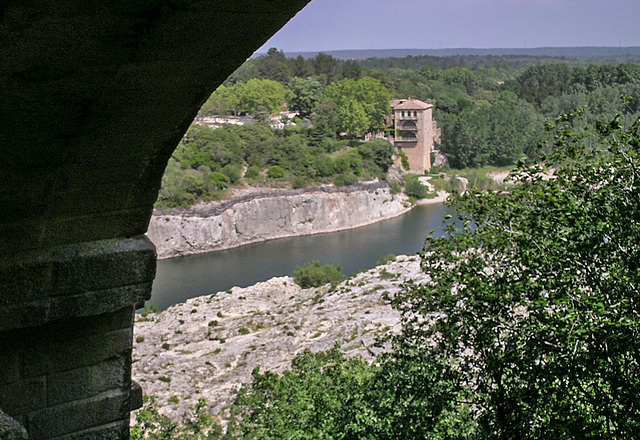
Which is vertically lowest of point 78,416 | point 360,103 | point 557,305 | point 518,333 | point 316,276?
point 316,276

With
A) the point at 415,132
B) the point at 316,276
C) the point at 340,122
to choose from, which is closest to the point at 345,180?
the point at 415,132

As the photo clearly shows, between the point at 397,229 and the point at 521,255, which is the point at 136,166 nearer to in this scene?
the point at 521,255

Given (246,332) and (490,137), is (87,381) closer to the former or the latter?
(246,332)

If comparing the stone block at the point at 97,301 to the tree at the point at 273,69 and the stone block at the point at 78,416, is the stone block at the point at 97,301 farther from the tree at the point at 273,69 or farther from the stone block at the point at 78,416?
the tree at the point at 273,69

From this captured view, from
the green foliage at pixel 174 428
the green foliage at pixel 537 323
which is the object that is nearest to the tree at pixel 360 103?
the green foliage at pixel 174 428

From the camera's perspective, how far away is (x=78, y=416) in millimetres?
3102

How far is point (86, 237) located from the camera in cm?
289

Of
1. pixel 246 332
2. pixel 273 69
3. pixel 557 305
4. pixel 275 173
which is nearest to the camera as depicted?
pixel 557 305

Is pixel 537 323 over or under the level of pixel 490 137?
over

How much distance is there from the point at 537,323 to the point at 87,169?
415cm

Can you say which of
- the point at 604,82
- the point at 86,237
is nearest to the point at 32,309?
the point at 86,237

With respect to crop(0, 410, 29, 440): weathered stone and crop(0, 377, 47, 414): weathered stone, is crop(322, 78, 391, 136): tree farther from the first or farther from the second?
crop(0, 410, 29, 440): weathered stone

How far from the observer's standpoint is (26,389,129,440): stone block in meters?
3.01

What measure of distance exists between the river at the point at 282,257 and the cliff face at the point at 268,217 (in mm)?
801
